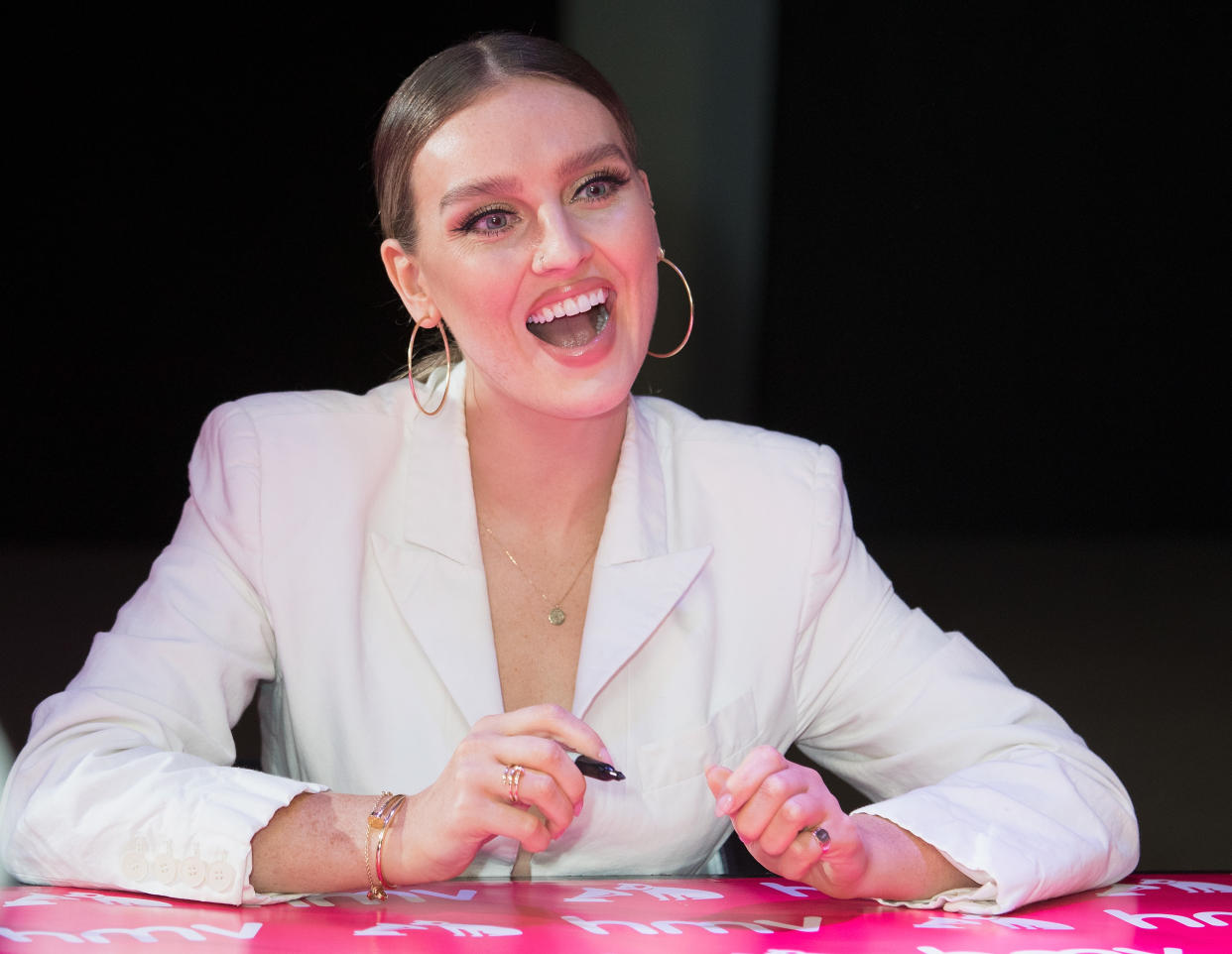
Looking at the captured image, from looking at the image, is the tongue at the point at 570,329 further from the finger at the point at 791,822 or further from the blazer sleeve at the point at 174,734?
the finger at the point at 791,822

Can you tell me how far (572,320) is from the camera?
75.2 inches

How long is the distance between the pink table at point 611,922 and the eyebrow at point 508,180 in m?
0.82

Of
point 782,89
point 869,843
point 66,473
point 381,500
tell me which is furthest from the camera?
point 782,89

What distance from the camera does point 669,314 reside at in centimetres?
287

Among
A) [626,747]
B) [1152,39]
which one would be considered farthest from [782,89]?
[626,747]

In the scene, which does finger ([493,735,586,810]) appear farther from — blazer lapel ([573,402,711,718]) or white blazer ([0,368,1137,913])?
blazer lapel ([573,402,711,718])

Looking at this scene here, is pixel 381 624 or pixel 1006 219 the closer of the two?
pixel 381 624

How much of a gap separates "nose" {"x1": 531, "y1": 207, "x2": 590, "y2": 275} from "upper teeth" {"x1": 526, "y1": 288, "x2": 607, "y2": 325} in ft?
0.14

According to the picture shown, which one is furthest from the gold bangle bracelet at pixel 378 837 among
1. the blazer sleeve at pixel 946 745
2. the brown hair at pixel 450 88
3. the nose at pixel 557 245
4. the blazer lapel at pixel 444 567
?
the brown hair at pixel 450 88

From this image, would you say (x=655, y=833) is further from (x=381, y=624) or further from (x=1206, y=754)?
(x=1206, y=754)

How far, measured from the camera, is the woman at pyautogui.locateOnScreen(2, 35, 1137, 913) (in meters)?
1.61

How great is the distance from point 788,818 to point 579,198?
33.2 inches

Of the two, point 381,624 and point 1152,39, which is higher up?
point 1152,39

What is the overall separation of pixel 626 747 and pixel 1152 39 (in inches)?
74.4
